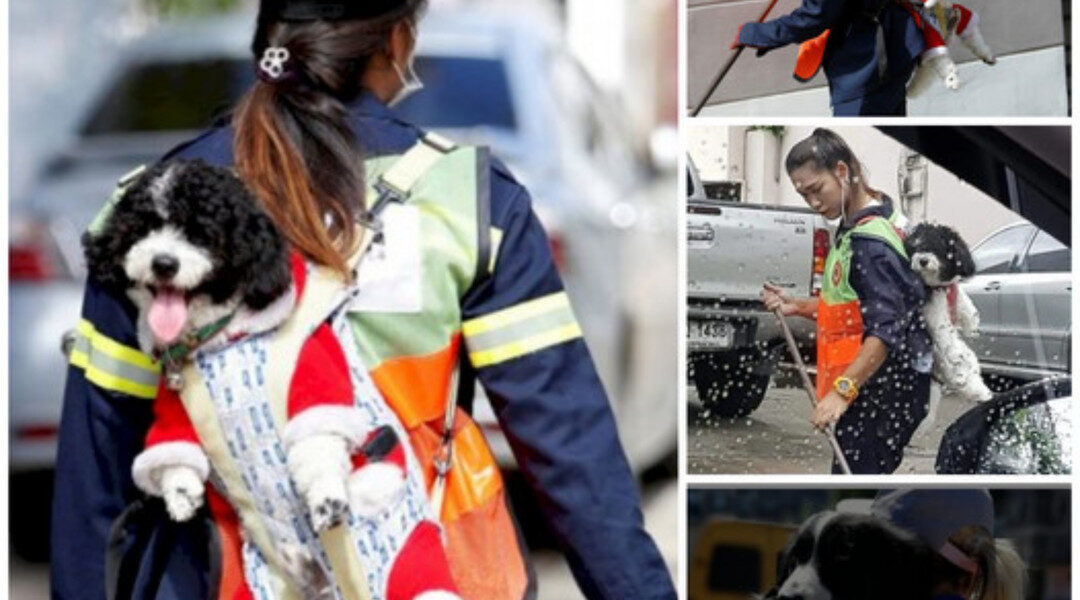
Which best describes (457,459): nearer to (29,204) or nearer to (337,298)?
(337,298)

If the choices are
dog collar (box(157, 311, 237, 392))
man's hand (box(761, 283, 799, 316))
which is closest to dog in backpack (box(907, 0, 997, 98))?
man's hand (box(761, 283, 799, 316))

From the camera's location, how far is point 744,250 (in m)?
3.79

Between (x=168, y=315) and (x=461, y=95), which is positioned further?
(x=461, y=95)

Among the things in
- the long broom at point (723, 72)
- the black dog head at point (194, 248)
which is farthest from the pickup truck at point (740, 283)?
the black dog head at point (194, 248)

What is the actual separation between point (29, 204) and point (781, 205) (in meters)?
1.43

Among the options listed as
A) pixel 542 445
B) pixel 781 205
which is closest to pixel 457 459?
pixel 542 445

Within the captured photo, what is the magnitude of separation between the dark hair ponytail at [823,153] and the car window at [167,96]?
1.04m

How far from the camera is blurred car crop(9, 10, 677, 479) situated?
3.75 metres

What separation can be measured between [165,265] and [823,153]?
172cm

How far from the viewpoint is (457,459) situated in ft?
Answer: 8.47

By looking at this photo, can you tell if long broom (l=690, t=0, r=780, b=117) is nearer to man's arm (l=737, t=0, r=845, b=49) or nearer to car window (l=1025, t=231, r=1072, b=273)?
man's arm (l=737, t=0, r=845, b=49)

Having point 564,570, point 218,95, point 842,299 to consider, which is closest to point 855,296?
point 842,299

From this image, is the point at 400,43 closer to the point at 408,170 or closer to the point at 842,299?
Answer: the point at 408,170

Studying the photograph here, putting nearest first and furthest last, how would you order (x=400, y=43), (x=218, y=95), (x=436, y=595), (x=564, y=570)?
(x=436, y=595)
(x=400, y=43)
(x=564, y=570)
(x=218, y=95)
